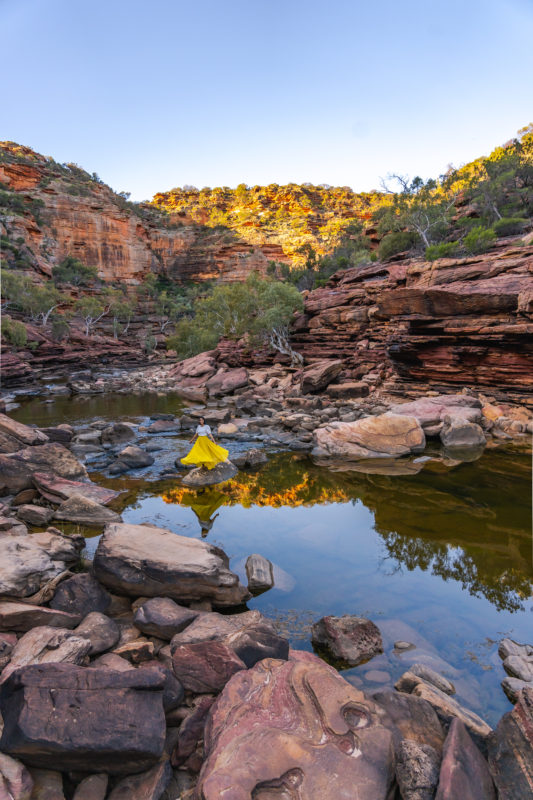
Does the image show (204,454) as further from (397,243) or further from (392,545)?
(397,243)

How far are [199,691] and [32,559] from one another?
243 cm

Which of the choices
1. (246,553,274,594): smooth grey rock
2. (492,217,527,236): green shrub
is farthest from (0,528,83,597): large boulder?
(492,217,527,236): green shrub

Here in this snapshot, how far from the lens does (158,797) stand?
240 cm

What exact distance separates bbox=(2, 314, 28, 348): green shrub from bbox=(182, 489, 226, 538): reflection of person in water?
3006cm

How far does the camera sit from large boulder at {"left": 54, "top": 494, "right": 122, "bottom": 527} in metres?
6.63

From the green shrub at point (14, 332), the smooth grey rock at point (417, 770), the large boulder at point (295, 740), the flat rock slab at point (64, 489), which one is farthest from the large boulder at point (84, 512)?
the green shrub at point (14, 332)

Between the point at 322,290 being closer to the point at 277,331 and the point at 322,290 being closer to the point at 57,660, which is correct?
the point at 277,331

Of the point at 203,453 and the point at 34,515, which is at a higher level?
the point at 203,453

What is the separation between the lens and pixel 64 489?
7328 mm

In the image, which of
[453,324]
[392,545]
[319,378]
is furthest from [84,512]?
[319,378]

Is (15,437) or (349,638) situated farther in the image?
(15,437)

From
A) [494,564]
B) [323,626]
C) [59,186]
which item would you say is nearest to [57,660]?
[323,626]

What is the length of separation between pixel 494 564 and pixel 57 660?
5.54 m

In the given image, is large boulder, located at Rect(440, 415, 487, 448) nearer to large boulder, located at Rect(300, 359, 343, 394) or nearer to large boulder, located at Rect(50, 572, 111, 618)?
large boulder, located at Rect(300, 359, 343, 394)
